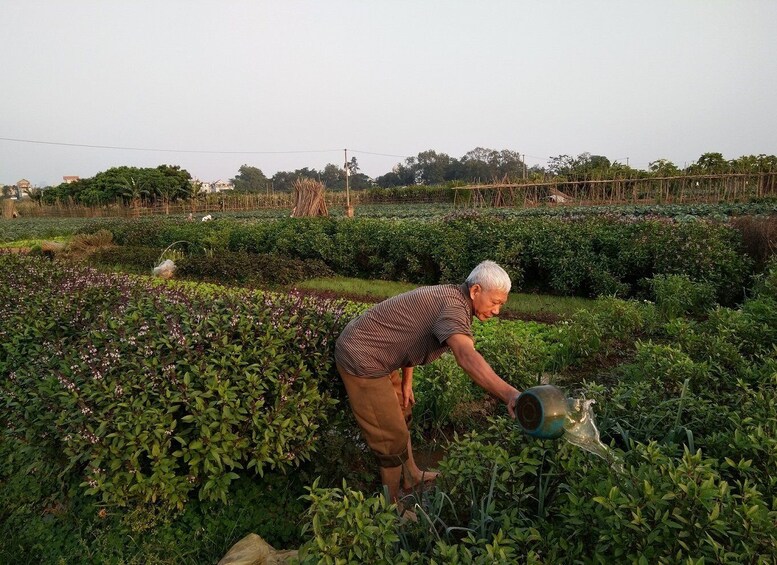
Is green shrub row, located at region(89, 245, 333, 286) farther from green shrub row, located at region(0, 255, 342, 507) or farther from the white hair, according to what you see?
the white hair

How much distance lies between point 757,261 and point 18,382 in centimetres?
1014

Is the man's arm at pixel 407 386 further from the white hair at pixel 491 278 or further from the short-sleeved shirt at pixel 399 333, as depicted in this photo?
the white hair at pixel 491 278

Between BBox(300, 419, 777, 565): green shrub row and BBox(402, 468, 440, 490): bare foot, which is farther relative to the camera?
BBox(402, 468, 440, 490): bare foot

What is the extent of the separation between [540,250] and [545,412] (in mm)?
8359

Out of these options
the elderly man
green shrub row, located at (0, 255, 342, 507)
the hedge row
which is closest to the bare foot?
the elderly man

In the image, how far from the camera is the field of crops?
6.21ft

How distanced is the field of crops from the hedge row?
9.61 ft

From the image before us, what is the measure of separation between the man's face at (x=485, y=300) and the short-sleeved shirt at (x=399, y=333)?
0.17 ft

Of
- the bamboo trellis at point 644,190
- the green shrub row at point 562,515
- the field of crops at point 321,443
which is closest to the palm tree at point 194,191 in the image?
the bamboo trellis at point 644,190

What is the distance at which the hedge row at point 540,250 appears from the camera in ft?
28.2

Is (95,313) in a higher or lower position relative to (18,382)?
higher

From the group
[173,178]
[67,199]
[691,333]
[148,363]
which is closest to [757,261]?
[691,333]

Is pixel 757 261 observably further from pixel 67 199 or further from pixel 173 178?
pixel 67 199

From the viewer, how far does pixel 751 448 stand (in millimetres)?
2170
